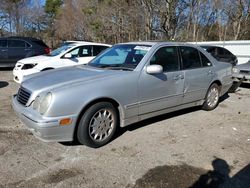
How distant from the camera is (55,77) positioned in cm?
444

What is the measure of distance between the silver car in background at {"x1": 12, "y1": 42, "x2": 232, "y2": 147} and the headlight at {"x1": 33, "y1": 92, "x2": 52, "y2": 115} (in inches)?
0.5

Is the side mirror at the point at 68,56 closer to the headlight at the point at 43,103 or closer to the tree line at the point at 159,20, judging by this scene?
the headlight at the point at 43,103

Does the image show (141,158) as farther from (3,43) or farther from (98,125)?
(3,43)

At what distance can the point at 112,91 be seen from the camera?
168 inches

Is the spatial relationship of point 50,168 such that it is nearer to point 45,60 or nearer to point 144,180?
point 144,180

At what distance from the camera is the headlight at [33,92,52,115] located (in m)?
3.78

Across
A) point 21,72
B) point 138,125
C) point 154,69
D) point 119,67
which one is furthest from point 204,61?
point 21,72

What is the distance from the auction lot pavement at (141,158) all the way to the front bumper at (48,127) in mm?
288

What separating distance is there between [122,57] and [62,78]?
4.26 feet

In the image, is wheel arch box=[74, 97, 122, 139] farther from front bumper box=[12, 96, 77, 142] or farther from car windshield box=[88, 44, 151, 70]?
car windshield box=[88, 44, 151, 70]

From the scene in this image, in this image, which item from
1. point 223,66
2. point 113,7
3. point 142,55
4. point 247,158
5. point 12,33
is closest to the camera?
point 247,158

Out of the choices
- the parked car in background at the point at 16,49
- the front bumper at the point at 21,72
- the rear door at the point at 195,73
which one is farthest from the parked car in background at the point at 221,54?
the front bumper at the point at 21,72

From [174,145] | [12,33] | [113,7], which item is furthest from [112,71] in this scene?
[12,33]

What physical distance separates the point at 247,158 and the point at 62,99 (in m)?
2.76
